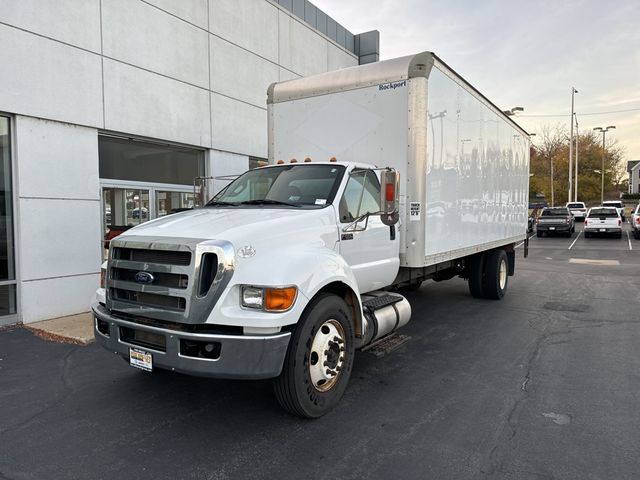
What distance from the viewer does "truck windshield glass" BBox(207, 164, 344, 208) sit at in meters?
4.69

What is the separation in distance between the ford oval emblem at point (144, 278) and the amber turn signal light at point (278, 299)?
3.10 feet

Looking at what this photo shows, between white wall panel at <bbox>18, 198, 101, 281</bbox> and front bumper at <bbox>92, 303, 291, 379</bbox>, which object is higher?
white wall panel at <bbox>18, 198, 101, 281</bbox>

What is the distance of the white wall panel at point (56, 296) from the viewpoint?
7.23m

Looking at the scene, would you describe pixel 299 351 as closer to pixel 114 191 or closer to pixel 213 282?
pixel 213 282

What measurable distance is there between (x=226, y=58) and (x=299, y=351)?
8.78 metres

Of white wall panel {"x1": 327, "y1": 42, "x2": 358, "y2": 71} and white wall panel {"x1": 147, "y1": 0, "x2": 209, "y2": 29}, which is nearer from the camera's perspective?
white wall panel {"x1": 147, "y1": 0, "x2": 209, "y2": 29}

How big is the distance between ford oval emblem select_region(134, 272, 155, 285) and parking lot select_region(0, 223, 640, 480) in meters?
1.21

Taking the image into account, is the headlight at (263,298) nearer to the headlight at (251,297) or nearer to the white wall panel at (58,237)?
the headlight at (251,297)

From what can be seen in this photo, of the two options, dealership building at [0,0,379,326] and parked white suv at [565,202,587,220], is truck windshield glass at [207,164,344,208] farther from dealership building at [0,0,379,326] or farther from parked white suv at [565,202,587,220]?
parked white suv at [565,202,587,220]

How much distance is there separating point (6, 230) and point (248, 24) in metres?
7.10

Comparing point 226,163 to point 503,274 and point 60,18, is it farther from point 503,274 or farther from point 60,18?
point 503,274

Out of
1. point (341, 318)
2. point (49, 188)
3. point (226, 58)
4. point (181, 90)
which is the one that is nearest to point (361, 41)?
point (226, 58)

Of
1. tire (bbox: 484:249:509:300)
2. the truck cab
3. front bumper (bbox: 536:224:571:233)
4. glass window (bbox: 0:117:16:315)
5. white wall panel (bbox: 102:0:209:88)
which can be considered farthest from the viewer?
front bumper (bbox: 536:224:571:233)

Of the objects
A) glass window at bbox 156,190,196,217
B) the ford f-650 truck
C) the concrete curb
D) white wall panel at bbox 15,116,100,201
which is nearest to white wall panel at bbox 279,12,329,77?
glass window at bbox 156,190,196,217
